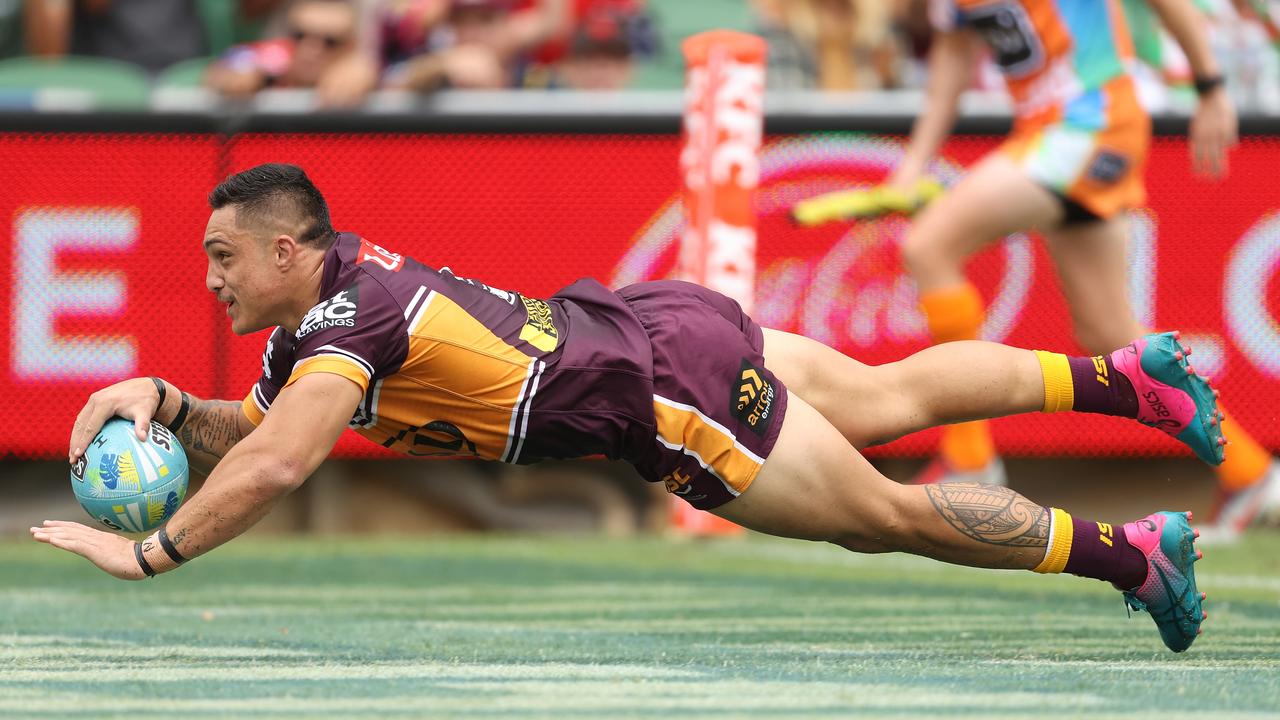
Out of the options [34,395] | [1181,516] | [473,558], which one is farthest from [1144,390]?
[34,395]

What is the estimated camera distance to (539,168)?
368 inches

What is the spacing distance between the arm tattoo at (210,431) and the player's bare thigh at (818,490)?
4.52 feet

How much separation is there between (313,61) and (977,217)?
4199 mm

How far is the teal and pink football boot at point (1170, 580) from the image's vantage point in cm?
455

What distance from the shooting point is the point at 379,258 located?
4590mm

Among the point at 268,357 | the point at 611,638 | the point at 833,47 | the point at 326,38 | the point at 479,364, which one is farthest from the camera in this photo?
the point at 833,47

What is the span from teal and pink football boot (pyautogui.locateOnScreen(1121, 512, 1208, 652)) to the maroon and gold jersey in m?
1.27

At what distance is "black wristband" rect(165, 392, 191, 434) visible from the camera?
195 inches

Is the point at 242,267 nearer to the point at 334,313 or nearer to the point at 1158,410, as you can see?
the point at 334,313

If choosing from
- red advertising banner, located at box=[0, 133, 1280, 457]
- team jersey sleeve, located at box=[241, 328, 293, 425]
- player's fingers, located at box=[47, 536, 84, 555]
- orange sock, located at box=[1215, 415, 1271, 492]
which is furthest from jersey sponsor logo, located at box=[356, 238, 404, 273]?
red advertising banner, located at box=[0, 133, 1280, 457]

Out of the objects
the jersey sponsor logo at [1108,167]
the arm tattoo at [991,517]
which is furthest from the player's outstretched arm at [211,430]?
the jersey sponsor logo at [1108,167]

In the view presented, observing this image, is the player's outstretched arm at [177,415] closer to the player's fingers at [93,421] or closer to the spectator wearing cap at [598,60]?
the player's fingers at [93,421]

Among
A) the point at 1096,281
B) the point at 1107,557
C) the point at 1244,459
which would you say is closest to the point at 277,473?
the point at 1107,557

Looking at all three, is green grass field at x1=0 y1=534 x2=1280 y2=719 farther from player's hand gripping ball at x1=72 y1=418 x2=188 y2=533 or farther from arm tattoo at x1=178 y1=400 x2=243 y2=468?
arm tattoo at x1=178 y1=400 x2=243 y2=468
